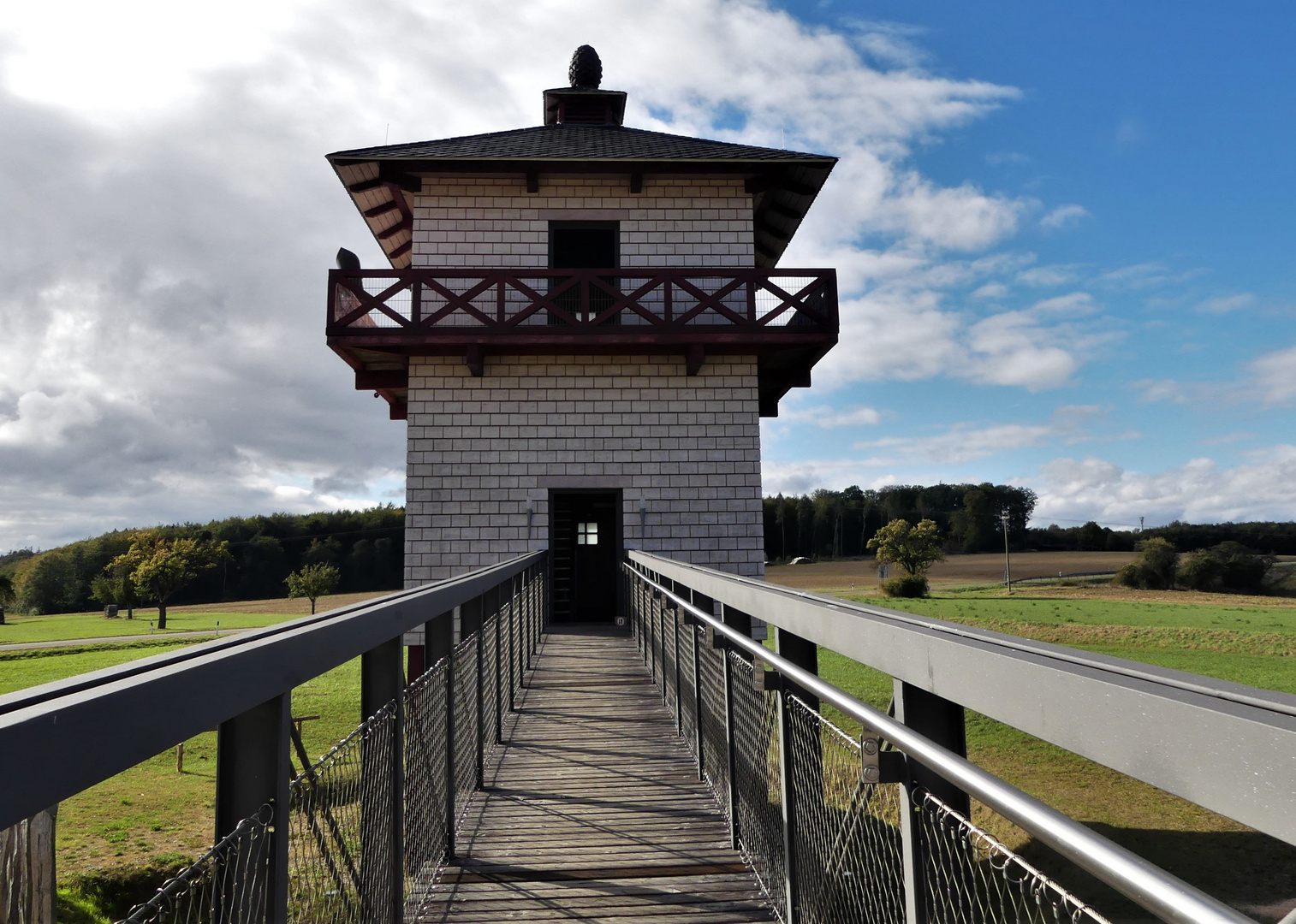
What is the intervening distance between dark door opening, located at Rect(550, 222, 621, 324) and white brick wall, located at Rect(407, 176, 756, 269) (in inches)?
5.7

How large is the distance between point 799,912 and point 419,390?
36.8 feet

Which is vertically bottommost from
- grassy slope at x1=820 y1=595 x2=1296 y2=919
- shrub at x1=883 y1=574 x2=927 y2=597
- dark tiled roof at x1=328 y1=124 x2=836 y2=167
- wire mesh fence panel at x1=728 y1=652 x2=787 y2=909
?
grassy slope at x1=820 y1=595 x2=1296 y2=919

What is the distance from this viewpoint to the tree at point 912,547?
50.1m

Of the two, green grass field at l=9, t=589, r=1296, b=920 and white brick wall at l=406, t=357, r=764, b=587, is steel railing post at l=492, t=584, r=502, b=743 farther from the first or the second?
white brick wall at l=406, t=357, r=764, b=587

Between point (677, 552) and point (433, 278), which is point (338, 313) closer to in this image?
point (433, 278)

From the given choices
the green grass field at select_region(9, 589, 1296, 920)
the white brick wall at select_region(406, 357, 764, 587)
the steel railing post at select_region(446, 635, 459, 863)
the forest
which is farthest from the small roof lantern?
the forest

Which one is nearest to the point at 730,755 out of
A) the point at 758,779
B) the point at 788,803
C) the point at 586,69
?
the point at 758,779

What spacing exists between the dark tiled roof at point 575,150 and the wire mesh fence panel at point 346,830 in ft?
38.3

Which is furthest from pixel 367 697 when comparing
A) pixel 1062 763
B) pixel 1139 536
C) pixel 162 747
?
pixel 1139 536

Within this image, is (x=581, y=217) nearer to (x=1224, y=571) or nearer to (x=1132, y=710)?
(x=1132, y=710)

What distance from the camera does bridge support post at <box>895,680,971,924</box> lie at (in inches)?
66.4

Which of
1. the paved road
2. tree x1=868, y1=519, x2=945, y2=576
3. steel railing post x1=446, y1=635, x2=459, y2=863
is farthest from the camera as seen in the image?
tree x1=868, y1=519, x2=945, y2=576

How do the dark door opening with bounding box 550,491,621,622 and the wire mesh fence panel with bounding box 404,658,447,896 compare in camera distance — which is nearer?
the wire mesh fence panel with bounding box 404,658,447,896

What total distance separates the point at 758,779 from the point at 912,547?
4965 centimetres
